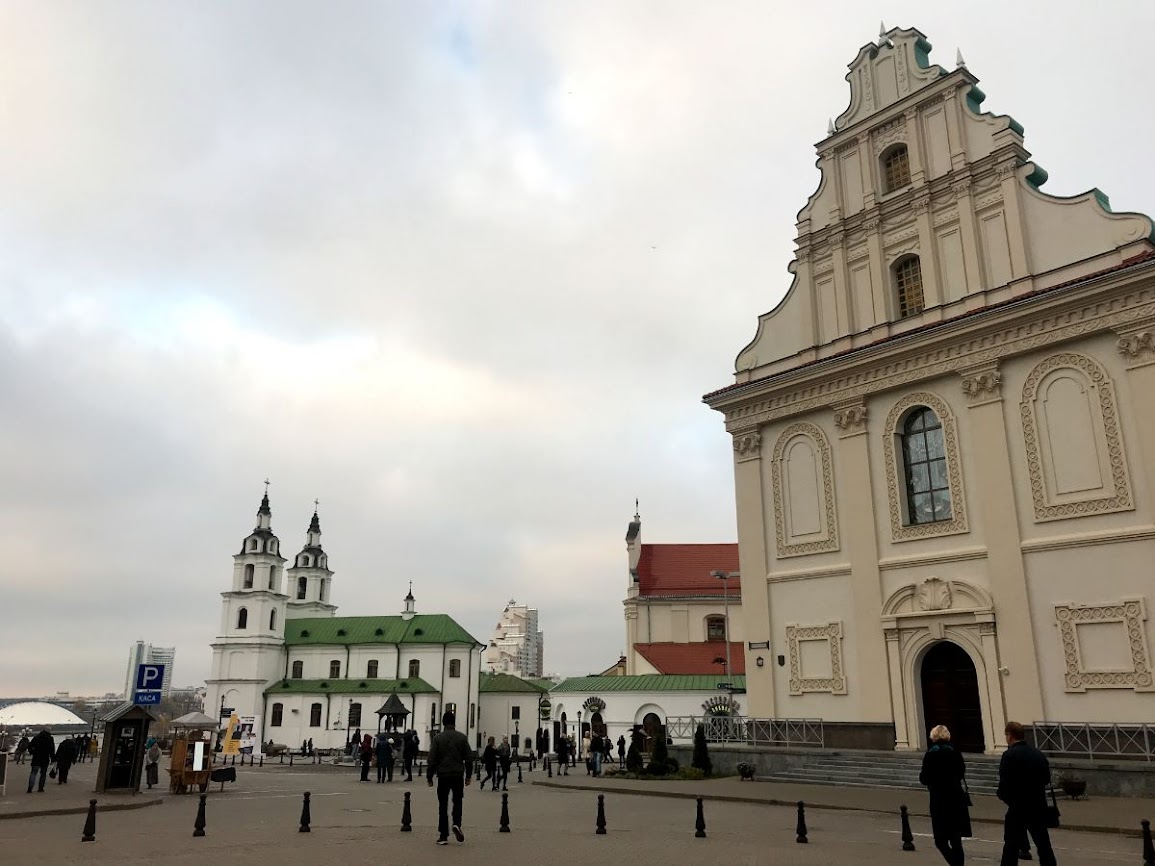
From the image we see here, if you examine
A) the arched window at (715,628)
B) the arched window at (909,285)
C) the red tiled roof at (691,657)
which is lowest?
the red tiled roof at (691,657)

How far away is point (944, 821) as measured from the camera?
980 cm

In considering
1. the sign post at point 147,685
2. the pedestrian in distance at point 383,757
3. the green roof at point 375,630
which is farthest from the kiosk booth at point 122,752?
the green roof at point 375,630

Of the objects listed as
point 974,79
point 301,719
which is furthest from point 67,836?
point 301,719

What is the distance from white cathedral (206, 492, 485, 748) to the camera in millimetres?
83000

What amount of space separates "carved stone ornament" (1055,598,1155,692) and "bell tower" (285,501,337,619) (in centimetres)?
9044

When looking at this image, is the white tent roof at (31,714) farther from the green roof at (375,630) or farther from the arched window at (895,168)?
the arched window at (895,168)

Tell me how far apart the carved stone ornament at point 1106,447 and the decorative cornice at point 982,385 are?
2.30ft

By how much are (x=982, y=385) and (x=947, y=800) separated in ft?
58.8

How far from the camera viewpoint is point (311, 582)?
101812 millimetres

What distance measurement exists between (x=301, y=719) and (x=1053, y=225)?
78.9 m

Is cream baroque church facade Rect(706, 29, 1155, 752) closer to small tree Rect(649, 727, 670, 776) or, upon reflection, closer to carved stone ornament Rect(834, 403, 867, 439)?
carved stone ornament Rect(834, 403, 867, 439)

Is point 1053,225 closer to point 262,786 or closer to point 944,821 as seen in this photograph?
point 944,821

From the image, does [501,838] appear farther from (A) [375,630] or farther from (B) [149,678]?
(A) [375,630]

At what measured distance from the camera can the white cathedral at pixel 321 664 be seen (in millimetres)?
Result: 83000
